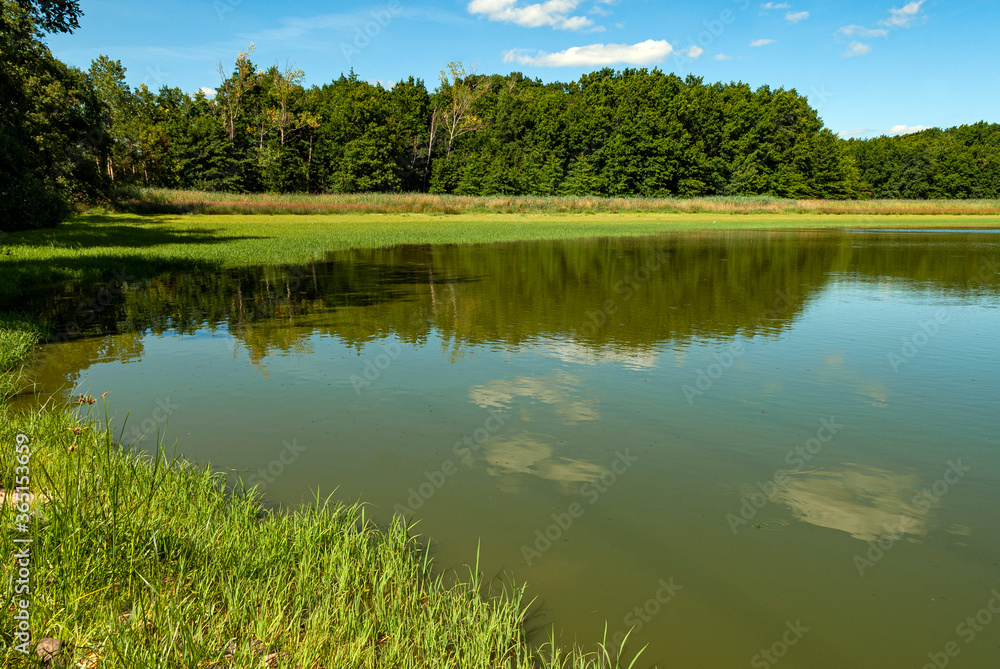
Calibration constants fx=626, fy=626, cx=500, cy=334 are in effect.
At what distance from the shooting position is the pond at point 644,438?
4086mm

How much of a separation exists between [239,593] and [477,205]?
2376 inches

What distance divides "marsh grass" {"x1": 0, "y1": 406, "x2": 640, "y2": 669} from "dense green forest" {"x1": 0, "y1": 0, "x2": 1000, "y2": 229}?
6904cm

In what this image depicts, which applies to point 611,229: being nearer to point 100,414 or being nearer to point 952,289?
point 952,289

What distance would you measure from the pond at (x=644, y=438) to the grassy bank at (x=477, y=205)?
4335 centimetres

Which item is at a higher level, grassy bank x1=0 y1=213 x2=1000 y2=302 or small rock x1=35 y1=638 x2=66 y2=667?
grassy bank x1=0 y1=213 x2=1000 y2=302

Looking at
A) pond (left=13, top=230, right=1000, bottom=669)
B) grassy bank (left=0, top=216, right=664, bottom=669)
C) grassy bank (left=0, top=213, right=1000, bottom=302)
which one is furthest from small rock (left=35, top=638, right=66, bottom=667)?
grassy bank (left=0, top=213, right=1000, bottom=302)

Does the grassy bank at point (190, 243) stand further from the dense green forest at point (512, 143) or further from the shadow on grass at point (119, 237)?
the dense green forest at point (512, 143)

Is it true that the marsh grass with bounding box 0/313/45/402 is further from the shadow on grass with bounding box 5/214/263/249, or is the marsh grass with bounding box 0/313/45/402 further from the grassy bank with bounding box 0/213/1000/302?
the shadow on grass with bounding box 5/214/263/249

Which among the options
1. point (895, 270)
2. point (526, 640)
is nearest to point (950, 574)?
point (526, 640)

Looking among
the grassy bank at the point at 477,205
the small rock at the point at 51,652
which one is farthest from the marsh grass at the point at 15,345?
the grassy bank at the point at 477,205

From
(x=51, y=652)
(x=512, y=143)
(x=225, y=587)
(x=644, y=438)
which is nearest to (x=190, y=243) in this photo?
(x=644, y=438)

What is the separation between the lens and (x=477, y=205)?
62.2 metres

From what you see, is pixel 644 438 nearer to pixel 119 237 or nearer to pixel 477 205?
pixel 119 237

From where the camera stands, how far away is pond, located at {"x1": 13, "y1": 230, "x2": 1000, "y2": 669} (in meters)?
4.09
